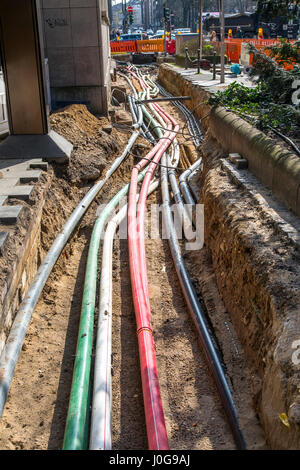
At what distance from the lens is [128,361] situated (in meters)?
5.13

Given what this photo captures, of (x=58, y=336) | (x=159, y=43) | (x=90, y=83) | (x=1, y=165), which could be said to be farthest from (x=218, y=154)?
(x=159, y=43)

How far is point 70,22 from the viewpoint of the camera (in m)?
13.1

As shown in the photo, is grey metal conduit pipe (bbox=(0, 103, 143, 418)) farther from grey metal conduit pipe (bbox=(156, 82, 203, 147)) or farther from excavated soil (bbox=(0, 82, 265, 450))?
grey metal conduit pipe (bbox=(156, 82, 203, 147))

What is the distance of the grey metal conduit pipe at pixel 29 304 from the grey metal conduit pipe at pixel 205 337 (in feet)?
4.78

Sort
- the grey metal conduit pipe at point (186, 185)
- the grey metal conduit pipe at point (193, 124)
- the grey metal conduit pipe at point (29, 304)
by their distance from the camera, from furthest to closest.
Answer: the grey metal conduit pipe at point (193, 124), the grey metal conduit pipe at point (186, 185), the grey metal conduit pipe at point (29, 304)

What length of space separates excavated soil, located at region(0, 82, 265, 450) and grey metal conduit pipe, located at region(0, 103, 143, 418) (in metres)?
0.22

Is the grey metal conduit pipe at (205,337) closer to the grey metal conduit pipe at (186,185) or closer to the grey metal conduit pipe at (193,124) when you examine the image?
the grey metal conduit pipe at (186,185)

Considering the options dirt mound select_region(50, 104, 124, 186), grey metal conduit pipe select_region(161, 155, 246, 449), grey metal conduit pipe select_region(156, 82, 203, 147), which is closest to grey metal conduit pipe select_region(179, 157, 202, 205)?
grey metal conduit pipe select_region(161, 155, 246, 449)

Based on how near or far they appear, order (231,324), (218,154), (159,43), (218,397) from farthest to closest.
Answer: (159,43)
(218,154)
(231,324)
(218,397)

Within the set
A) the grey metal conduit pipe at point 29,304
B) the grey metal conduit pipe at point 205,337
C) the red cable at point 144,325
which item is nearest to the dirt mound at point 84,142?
the grey metal conduit pipe at point 29,304

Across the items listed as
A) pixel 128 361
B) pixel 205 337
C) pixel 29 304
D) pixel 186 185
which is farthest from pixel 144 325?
pixel 186 185

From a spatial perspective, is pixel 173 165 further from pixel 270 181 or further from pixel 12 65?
pixel 270 181

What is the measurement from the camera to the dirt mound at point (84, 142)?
9258 millimetres

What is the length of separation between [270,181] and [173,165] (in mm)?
5291
